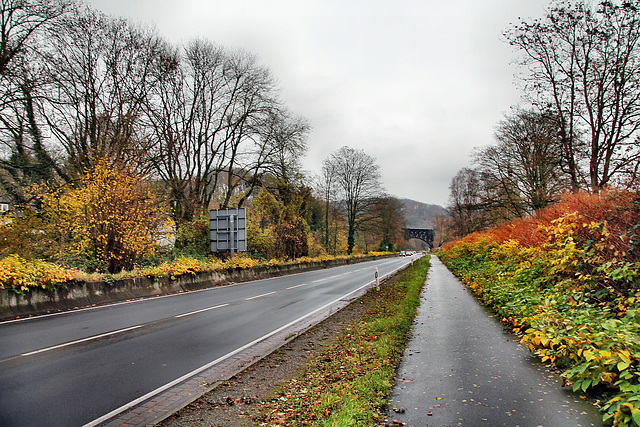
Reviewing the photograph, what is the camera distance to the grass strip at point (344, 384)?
414cm

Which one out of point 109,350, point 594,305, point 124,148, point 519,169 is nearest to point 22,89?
point 124,148

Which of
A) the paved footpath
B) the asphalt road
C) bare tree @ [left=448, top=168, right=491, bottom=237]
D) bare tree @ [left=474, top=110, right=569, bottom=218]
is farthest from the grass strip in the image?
bare tree @ [left=448, top=168, right=491, bottom=237]

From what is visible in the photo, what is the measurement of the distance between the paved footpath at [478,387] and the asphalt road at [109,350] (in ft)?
10.7

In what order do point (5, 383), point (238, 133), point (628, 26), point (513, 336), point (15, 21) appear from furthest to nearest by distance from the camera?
point (238, 133) < point (15, 21) < point (628, 26) < point (513, 336) < point (5, 383)

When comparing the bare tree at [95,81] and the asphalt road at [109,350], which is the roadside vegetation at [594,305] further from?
the bare tree at [95,81]

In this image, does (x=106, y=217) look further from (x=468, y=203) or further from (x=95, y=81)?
(x=468, y=203)

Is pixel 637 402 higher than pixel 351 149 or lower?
lower

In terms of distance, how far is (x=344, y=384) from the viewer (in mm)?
5125

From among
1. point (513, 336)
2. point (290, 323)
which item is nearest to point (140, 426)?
point (290, 323)

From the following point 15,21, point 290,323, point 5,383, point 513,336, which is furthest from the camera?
point 15,21

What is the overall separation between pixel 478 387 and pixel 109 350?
6016 mm

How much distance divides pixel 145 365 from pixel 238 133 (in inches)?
1075

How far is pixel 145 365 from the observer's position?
6.05 metres

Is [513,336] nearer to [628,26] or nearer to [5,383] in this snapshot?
[5,383]
